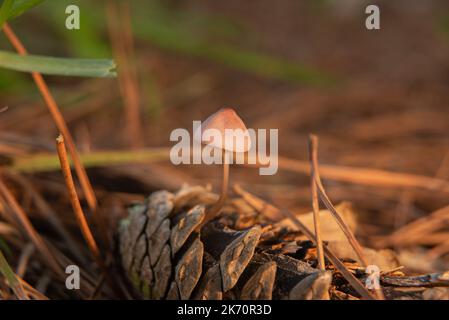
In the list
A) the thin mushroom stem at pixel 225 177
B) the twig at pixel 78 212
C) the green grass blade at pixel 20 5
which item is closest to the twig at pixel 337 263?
the thin mushroom stem at pixel 225 177

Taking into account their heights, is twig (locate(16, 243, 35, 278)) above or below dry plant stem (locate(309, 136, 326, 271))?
below

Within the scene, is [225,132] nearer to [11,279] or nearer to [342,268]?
[342,268]

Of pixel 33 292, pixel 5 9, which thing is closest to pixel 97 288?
pixel 33 292

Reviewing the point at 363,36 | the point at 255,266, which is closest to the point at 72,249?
the point at 255,266

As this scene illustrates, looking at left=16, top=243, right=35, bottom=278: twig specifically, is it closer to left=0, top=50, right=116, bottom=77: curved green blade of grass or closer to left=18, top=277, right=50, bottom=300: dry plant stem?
left=18, top=277, right=50, bottom=300: dry plant stem

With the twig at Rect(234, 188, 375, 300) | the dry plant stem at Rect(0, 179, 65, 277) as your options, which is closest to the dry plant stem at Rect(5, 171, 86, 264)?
the dry plant stem at Rect(0, 179, 65, 277)

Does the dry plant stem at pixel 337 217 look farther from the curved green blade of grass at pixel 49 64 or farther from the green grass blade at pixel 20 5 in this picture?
the green grass blade at pixel 20 5
